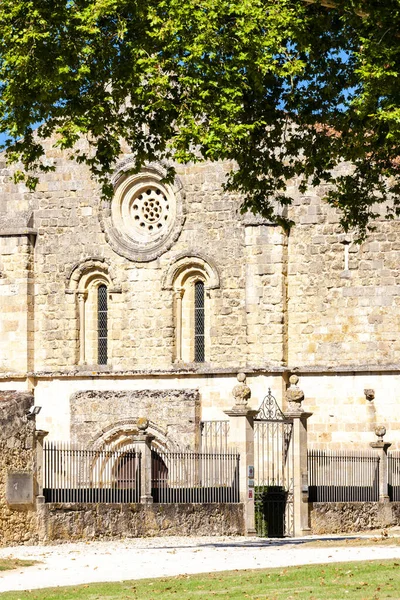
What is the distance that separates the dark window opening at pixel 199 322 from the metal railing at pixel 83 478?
25.9 feet

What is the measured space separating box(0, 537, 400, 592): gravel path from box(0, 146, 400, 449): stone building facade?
8478 millimetres

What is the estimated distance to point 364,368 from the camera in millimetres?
35781

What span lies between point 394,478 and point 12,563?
12.7 metres

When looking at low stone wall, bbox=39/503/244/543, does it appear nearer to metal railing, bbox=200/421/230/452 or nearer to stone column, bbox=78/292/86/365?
metal railing, bbox=200/421/230/452

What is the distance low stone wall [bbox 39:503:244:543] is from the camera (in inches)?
1040

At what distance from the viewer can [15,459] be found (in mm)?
25781

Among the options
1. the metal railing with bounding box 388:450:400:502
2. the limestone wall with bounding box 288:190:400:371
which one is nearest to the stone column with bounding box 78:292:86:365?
the limestone wall with bounding box 288:190:400:371

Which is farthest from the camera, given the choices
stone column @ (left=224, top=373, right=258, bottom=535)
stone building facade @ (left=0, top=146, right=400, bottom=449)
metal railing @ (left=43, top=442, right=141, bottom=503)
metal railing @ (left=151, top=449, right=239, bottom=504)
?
stone building facade @ (left=0, top=146, right=400, bottom=449)

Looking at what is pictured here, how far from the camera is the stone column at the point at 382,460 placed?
32.8m

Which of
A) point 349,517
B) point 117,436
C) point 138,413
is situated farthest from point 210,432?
point 349,517

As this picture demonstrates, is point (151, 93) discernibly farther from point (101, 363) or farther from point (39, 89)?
point (101, 363)

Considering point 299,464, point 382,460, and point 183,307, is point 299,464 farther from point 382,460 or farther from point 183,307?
point 183,307

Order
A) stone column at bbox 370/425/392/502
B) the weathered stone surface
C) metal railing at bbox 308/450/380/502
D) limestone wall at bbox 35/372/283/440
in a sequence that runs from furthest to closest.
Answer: the weathered stone surface → limestone wall at bbox 35/372/283/440 → stone column at bbox 370/425/392/502 → metal railing at bbox 308/450/380/502

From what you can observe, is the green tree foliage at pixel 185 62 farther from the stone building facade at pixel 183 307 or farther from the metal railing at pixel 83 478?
the stone building facade at pixel 183 307
